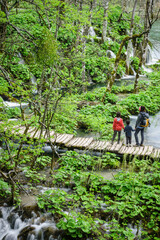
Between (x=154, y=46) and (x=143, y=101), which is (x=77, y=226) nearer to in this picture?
(x=143, y=101)

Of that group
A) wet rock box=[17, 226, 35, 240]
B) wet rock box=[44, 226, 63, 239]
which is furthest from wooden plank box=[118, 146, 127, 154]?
wet rock box=[17, 226, 35, 240]

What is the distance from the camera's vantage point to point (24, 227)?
18.9ft

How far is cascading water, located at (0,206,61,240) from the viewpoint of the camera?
5.59 metres

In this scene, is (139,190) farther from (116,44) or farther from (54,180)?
(116,44)

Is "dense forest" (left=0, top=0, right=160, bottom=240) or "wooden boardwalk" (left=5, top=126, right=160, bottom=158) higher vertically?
"dense forest" (left=0, top=0, right=160, bottom=240)

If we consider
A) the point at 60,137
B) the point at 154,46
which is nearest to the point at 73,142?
the point at 60,137

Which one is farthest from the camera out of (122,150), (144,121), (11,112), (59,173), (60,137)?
(60,137)

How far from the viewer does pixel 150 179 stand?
7062mm

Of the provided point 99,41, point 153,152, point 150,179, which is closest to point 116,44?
point 99,41

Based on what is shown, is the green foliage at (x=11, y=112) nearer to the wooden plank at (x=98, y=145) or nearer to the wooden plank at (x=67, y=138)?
the wooden plank at (x=67, y=138)

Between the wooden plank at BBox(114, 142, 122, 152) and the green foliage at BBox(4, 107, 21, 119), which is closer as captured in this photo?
the green foliage at BBox(4, 107, 21, 119)

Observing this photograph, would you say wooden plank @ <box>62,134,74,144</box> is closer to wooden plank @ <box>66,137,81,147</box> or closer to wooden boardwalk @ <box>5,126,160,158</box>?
wooden boardwalk @ <box>5,126,160,158</box>

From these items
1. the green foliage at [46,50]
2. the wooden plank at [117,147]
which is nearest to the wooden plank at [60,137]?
the wooden plank at [117,147]

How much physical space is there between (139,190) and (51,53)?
4.22m
